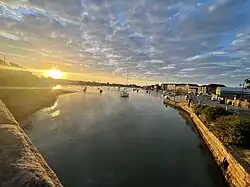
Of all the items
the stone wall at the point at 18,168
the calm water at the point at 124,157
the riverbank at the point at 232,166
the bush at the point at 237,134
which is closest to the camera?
the stone wall at the point at 18,168

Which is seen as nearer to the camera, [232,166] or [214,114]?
[232,166]

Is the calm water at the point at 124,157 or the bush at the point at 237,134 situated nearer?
the calm water at the point at 124,157

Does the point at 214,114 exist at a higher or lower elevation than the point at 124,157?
higher

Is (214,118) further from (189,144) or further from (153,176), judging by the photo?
(153,176)

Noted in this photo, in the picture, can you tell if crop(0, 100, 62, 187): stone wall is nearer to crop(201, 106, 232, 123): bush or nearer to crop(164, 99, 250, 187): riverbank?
crop(164, 99, 250, 187): riverbank

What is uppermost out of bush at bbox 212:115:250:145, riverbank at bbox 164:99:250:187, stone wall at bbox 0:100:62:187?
stone wall at bbox 0:100:62:187

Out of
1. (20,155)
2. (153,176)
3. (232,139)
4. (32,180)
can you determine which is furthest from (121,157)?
(32,180)

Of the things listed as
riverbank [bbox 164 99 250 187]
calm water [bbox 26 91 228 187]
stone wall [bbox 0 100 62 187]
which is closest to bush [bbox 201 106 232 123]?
calm water [bbox 26 91 228 187]

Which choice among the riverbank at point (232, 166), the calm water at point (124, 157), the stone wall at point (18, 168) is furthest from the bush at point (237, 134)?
the stone wall at point (18, 168)

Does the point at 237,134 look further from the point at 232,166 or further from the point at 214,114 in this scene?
the point at 214,114

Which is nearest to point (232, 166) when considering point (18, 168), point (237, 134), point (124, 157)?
point (237, 134)

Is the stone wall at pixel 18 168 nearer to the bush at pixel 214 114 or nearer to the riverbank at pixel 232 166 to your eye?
the riverbank at pixel 232 166
